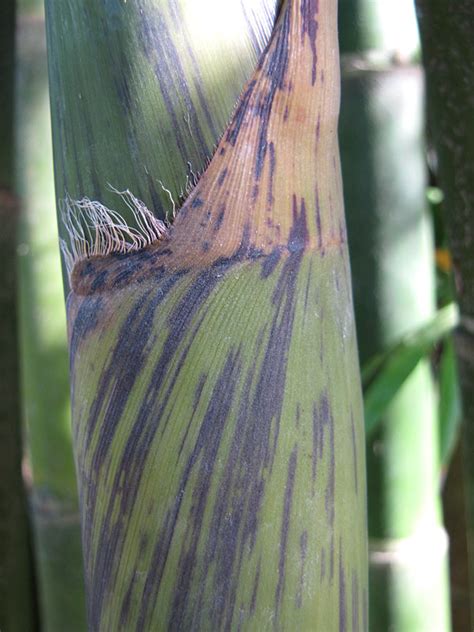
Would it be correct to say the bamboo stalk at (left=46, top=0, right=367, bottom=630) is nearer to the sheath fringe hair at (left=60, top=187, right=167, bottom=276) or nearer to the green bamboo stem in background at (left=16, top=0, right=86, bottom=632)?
the sheath fringe hair at (left=60, top=187, right=167, bottom=276)

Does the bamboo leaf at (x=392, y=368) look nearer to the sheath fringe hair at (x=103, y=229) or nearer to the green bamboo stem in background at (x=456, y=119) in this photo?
the green bamboo stem in background at (x=456, y=119)

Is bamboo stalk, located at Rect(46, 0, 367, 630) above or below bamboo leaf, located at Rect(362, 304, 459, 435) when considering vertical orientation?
above

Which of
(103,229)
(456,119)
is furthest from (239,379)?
(456,119)

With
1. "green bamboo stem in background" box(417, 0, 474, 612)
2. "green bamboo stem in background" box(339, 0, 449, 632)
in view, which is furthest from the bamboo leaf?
"green bamboo stem in background" box(417, 0, 474, 612)

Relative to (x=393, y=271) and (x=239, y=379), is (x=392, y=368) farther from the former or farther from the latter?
(x=239, y=379)

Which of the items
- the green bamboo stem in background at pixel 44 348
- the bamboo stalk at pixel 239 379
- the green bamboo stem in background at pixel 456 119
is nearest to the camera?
the bamboo stalk at pixel 239 379

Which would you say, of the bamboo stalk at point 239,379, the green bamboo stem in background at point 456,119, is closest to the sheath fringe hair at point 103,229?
the bamboo stalk at point 239,379

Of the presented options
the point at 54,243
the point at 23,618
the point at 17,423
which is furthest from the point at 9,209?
the point at 23,618
